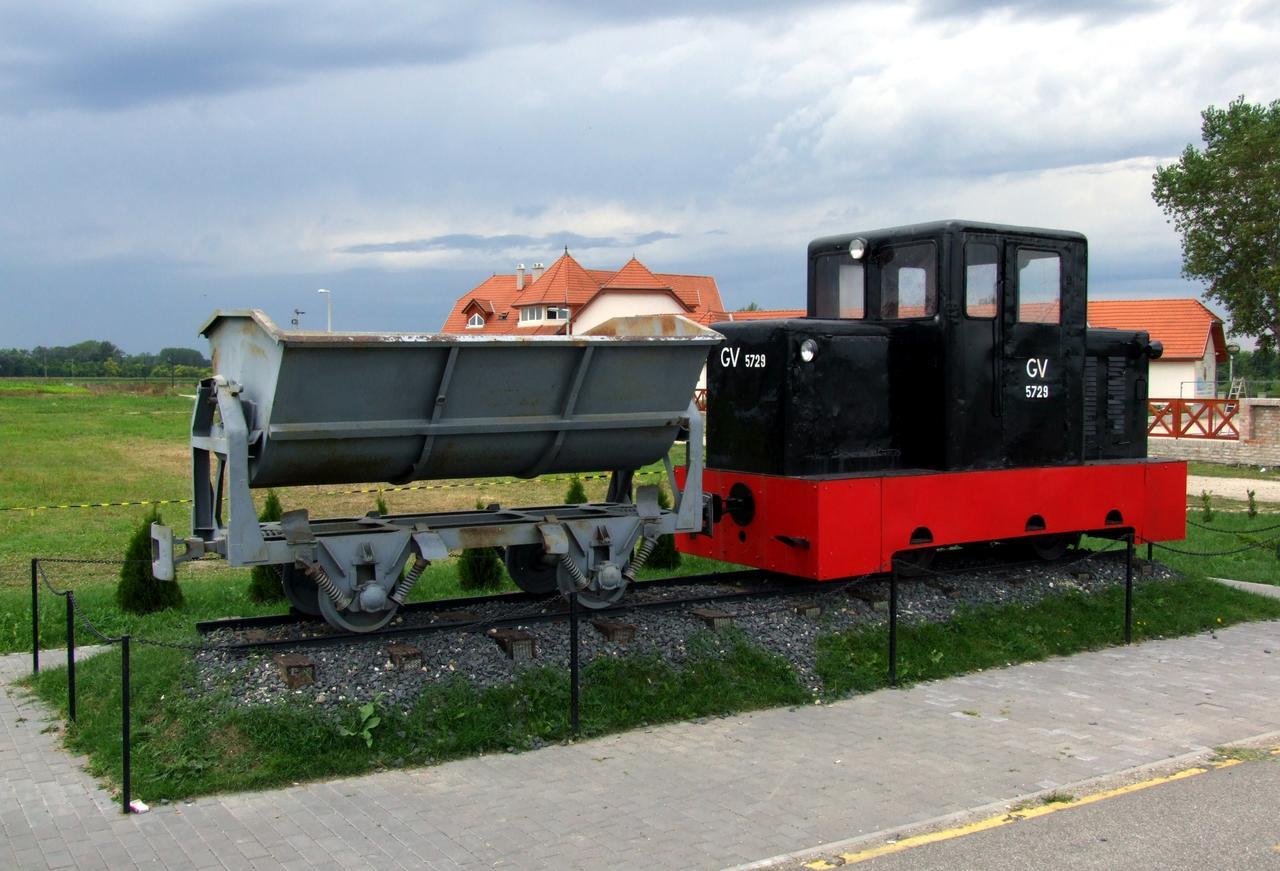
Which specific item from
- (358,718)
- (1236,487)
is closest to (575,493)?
(358,718)

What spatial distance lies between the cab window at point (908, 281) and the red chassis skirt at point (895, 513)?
1.51 metres

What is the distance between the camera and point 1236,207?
169 ft

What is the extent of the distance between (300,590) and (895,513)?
15.5ft

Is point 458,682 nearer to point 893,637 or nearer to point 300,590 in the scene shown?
point 300,590

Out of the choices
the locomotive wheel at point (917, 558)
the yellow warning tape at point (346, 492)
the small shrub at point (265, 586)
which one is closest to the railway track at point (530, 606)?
the locomotive wheel at point (917, 558)

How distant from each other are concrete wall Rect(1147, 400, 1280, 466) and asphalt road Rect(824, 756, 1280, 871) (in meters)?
27.4

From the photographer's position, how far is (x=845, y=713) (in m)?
8.01

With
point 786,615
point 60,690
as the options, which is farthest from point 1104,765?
point 60,690

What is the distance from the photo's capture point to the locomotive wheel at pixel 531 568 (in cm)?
936

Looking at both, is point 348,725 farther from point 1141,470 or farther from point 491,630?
point 1141,470

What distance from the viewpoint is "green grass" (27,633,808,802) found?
6.57 meters

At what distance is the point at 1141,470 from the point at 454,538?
7157 mm

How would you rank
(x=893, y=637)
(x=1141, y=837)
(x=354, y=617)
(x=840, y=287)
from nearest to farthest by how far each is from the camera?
(x=1141, y=837)
(x=354, y=617)
(x=893, y=637)
(x=840, y=287)

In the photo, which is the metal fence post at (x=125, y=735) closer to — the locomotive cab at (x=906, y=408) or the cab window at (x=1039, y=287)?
the locomotive cab at (x=906, y=408)
